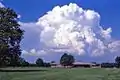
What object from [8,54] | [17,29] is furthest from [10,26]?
[8,54]

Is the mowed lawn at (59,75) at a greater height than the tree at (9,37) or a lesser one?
lesser

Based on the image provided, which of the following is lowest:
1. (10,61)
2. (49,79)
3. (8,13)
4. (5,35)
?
(49,79)

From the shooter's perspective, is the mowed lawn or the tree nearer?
the mowed lawn

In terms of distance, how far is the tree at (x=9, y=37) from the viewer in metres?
81.4

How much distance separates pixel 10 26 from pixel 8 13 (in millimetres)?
3250

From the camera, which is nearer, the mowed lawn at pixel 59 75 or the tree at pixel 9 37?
the mowed lawn at pixel 59 75

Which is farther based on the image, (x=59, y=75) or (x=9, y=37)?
(x=9, y=37)

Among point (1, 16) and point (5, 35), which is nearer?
point (5, 35)

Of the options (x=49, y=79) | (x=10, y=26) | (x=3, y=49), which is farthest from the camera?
(x=10, y=26)

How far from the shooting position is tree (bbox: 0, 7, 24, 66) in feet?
267

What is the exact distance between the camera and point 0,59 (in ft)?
266

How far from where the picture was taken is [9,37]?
82.3m

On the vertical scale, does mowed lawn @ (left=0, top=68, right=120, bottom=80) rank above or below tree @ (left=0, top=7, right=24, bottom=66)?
below

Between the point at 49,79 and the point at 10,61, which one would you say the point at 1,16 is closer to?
the point at 10,61
